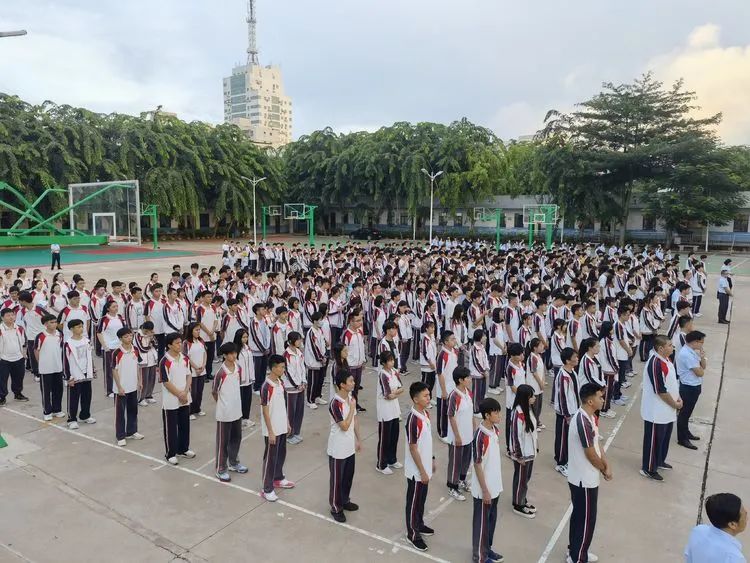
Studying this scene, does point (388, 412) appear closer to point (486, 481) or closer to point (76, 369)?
point (486, 481)

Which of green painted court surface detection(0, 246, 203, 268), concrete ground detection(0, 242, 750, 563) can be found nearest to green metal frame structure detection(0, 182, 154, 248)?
green painted court surface detection(0, 246, 203, 268)

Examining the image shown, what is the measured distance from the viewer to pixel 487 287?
11.5 metres

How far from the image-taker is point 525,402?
434cm

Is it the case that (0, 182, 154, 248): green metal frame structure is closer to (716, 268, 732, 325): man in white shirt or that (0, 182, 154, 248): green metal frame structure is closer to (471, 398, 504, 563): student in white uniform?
(716, 268, 732, 325): man in white shirt

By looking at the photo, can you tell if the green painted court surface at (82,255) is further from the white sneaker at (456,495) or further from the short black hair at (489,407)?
the short black hair at (489,407)

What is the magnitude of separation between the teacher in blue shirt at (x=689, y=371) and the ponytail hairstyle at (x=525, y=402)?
2571 millimetres

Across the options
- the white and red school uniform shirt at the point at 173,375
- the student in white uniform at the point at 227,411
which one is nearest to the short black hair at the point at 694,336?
the student in white uniform at the point at 227,411

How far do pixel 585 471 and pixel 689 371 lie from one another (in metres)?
2.80

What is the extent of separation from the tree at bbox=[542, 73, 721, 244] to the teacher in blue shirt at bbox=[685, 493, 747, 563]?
97.5 ft

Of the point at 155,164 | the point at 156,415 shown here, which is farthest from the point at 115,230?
the point at 156,415

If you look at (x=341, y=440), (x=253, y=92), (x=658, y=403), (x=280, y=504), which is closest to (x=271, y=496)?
(x=280, y=504)

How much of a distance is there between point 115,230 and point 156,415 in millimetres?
22978

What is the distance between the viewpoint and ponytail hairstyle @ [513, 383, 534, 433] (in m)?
4.26

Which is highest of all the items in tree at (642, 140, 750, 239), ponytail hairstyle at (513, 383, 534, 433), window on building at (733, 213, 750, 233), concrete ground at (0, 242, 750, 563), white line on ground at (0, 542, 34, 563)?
tree at (642, 140, 750, 239)
